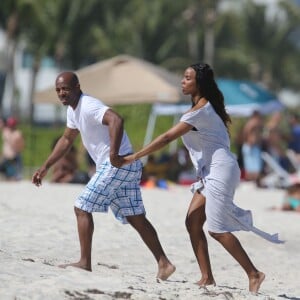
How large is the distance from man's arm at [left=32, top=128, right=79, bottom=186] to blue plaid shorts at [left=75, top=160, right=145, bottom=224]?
423mm

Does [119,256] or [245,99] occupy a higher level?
[245,99]

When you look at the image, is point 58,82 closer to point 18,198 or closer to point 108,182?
point 108,182

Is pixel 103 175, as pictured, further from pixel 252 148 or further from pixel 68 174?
pixel 252 148

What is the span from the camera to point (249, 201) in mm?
14719

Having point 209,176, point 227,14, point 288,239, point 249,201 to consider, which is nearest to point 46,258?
point 209,176

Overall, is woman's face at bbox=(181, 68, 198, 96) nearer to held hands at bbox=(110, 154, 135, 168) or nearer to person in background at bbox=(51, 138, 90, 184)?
held hands at bbox=(110, 154, 135, 168)

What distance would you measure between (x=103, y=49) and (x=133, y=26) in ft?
6.06

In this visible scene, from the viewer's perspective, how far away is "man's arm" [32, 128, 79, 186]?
706 centimetres

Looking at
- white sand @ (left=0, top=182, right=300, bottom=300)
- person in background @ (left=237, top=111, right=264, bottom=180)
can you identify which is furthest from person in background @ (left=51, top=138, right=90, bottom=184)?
person in background @ (left=237, top=111, right=264, bottom=180)

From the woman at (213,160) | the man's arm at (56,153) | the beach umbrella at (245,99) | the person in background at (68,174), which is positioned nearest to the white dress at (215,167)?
the woman at (213,160)

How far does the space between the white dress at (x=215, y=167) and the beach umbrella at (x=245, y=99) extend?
14149 mm

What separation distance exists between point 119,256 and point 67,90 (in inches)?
83.6

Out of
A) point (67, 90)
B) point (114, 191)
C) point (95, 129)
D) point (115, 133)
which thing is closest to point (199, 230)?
point (114, 191)

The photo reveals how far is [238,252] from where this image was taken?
6590 mm
